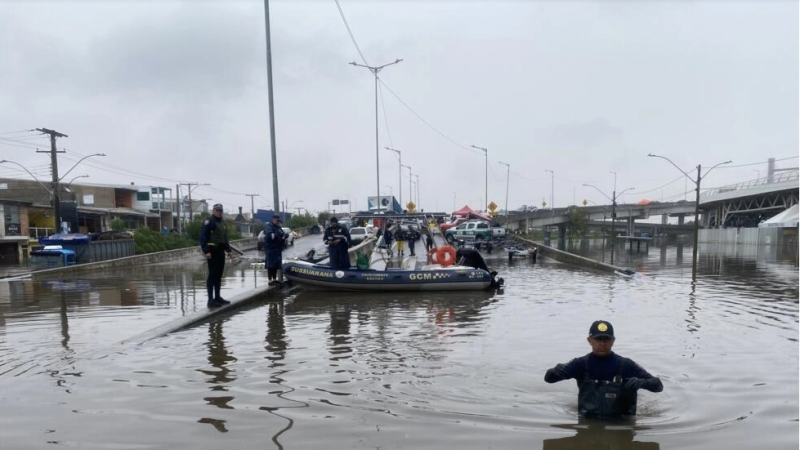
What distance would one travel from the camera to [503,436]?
4.61m

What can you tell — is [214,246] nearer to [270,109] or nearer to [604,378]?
[270,109]

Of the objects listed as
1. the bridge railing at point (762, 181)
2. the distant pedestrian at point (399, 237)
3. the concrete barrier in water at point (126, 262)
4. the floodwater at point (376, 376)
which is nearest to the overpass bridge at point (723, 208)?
the bridge railing at point (762, 181)

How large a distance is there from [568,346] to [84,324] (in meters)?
7.79

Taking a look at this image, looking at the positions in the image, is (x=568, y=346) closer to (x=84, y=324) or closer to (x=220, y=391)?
(x=220, y=391)

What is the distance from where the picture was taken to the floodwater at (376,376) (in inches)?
179

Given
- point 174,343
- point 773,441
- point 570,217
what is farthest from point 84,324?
point 570,217

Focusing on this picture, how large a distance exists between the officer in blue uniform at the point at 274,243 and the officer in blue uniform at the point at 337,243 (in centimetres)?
119

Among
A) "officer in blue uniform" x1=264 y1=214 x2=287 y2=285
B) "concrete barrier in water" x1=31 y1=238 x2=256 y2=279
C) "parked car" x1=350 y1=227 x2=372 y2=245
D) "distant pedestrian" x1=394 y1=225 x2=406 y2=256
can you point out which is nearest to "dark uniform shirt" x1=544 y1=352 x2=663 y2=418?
"officer in blue uniform" x1=264 y1=214 x2=287 y2=285

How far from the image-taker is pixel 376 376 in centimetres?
632

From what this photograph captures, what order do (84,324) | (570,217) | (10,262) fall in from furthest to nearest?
1. (570,217)
2. (10,262)
3. (84,324)

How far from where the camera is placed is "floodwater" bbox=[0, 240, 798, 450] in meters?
4.54

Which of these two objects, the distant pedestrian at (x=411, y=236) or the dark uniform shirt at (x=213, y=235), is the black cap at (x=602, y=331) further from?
the distant pedestrian at (x=411, y=236)

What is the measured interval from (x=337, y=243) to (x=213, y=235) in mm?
4851

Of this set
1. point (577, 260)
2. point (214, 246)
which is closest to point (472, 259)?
point (214, 246)
